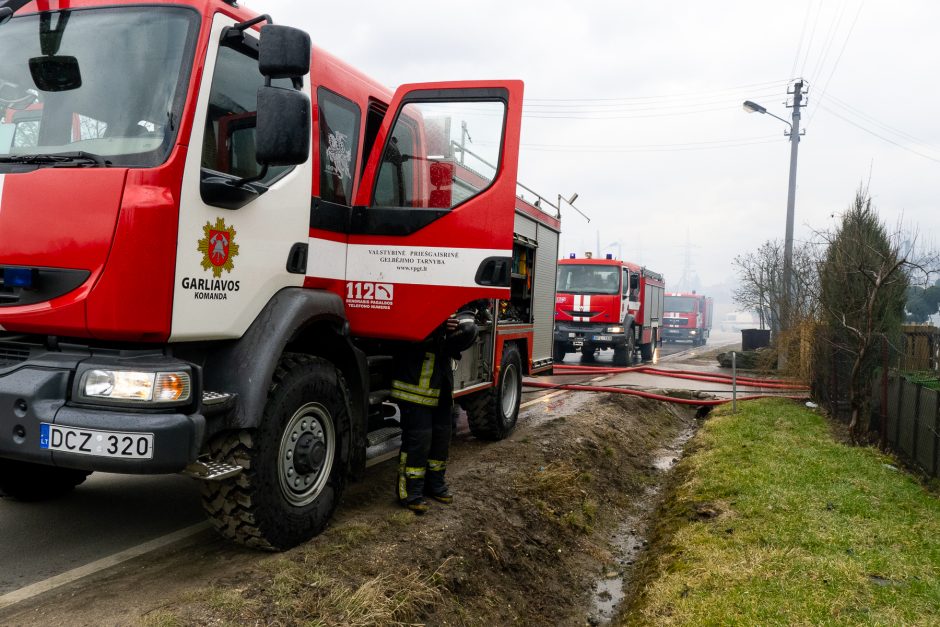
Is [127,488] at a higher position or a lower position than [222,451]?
lower

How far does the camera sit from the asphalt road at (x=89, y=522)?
3.74m

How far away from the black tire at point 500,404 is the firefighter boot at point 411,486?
224cm

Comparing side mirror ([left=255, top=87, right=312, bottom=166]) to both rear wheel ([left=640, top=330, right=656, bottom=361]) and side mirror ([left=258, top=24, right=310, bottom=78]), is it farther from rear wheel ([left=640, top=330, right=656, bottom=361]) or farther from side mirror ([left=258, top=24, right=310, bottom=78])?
rear wheel ([left=640, top=330, right=656, bottom=361])

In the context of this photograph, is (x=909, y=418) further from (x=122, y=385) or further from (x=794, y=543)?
(x=122, y=385)

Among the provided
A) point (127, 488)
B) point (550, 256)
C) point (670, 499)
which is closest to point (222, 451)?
point (127, 488)

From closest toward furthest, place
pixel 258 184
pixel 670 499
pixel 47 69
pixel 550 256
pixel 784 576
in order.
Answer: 1. pixel 47 69
2. pixel 258 184
3. pixel 784 576
4. pixel 670 499
5. pixel 550 256

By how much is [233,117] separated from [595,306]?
15187mm

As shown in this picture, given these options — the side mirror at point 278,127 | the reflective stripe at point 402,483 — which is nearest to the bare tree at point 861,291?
the reflective stripe at point 402,483

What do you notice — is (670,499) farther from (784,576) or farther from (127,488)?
(127,488)

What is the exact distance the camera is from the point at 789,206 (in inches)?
760

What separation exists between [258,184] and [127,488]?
8.80 feet

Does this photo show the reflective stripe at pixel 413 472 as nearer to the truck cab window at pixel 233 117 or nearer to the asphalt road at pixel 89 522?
the asphalt road at pixel 89 522

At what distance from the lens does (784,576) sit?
4102mm

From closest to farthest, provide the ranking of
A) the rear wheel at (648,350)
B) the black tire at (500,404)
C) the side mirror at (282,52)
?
the side mirror at (282,52), the black tire at (500,404), the rear wheel at (648,350)
